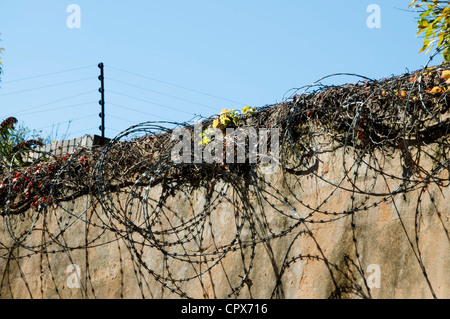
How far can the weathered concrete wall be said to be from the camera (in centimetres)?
393

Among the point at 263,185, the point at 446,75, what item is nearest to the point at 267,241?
the point at 263,185

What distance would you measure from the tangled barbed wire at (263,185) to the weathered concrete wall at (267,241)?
1 cm

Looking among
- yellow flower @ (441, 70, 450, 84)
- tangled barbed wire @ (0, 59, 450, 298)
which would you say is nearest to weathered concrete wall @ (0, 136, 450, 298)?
tangled barbed wire @ (0, 59, 450, 298)

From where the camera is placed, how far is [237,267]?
484cm

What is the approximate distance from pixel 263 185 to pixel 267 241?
0.50 metres

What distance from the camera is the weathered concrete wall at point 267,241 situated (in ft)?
12.9

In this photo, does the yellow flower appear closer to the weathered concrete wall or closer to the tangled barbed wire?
the tangled barbed wire

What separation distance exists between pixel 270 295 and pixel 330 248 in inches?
25.6

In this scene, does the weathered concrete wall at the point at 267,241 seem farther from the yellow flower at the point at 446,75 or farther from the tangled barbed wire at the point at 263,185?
the yellow flower at the point at 446,75

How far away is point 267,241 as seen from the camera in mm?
4754

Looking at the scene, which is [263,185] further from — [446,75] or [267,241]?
[446,75]

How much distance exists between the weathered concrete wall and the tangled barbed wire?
12 mm

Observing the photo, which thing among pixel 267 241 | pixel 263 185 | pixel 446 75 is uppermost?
pixel 446 75

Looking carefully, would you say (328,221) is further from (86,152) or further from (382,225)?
(86,152)
